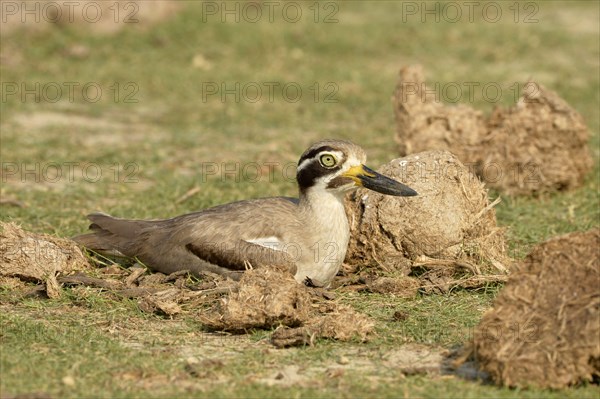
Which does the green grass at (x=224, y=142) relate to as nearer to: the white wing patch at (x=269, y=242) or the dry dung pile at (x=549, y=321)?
the dry dung pile at (x=549, y=321)

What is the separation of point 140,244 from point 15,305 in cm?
120

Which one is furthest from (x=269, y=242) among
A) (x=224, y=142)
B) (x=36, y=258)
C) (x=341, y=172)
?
(x=224, y=142)

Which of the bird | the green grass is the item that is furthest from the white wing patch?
the green grass

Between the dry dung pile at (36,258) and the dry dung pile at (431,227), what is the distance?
2.16 meters

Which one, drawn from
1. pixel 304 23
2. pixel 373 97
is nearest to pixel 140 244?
pixel 373 97

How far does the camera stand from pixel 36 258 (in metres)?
8.40

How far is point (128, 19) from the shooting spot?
57.3 ft

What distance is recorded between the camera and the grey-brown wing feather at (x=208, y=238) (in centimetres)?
833

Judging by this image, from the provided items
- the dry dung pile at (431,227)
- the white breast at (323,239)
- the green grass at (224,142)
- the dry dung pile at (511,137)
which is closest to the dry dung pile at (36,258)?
the green grass at (224,142)

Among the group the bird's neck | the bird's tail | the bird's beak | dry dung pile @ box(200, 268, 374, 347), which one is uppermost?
the bird's beak

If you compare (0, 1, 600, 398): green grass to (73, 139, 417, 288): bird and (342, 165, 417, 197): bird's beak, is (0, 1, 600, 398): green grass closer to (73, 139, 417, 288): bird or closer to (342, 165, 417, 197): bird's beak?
(73, 139, 417, 288): bird

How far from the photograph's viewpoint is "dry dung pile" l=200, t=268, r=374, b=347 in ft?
23.5

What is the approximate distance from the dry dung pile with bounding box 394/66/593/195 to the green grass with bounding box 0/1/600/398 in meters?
0.26

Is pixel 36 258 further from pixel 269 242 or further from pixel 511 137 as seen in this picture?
pixel 511 137
